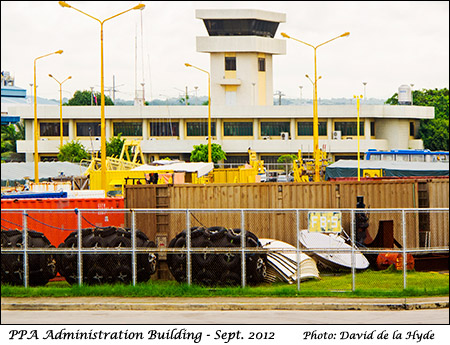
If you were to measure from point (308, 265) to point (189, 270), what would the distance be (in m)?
3.65

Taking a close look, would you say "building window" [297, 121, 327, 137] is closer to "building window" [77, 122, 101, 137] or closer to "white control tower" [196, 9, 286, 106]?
"white control tower" [196, 9, 286, 106]

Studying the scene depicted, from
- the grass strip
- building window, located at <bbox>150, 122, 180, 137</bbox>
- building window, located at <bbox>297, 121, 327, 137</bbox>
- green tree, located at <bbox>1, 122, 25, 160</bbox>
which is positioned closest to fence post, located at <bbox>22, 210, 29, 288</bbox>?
the grass strip

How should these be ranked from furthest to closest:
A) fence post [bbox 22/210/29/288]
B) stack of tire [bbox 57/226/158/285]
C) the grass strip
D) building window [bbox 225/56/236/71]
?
building window [bbox 225/56/236/71]
stack of tire [bbox 57/226/158/285]
fence post [bbox 22/210/29/288]
the grass strip

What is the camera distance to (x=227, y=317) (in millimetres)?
17672

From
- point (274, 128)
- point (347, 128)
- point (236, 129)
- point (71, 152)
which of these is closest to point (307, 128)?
point (274, 128)

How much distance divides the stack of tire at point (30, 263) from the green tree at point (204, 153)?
2742 inches

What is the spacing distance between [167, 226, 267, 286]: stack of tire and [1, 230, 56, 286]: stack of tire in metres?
3.26

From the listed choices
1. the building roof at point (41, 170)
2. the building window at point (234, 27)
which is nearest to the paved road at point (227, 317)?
the building roof at point (41, 170)

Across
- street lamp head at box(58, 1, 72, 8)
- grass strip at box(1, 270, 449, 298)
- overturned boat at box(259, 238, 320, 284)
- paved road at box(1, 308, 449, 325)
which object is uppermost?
street lamp head at box(58, 1, 72, 8)

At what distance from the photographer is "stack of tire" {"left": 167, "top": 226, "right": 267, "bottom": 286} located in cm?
2061

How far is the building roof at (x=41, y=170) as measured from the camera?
2483 inches

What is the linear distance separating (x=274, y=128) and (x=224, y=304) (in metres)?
83.3

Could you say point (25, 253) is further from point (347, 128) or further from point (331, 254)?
point (347, 128)

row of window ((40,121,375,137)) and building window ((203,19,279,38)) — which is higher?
building window ((203,19,279,38))
